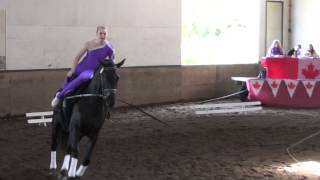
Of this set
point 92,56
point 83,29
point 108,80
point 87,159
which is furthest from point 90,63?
point 83,29

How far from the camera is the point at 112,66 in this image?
631 cm

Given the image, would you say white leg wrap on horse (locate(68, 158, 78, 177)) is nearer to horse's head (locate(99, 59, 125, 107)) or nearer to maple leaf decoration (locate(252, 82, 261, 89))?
horse's head (locate(99, 59, 125, 107))

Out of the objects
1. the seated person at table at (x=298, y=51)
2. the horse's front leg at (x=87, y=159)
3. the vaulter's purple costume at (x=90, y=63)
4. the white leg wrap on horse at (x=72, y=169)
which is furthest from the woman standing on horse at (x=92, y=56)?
the seated person at table at (x=298, y=51)

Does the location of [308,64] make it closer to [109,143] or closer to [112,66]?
[109,143]

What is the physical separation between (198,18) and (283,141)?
9028mm

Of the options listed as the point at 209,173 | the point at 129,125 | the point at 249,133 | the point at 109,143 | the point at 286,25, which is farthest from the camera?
the point at 286,25

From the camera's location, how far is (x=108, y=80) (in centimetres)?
626

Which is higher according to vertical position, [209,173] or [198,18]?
[198,18]

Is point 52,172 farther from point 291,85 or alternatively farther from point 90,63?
point 291,85

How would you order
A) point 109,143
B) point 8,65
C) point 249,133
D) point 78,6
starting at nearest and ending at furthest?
1. point 109,143
2. point 249,133
3. point 8,65
4. point 78,6

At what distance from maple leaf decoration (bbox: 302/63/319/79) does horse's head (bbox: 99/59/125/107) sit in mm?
10096

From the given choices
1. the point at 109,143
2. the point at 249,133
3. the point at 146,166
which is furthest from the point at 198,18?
the point at 146,166

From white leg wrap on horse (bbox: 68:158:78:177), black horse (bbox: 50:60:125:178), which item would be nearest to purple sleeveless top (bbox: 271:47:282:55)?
black horse (bbox: 50:60:125:178)

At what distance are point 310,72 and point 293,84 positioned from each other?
72 cm
